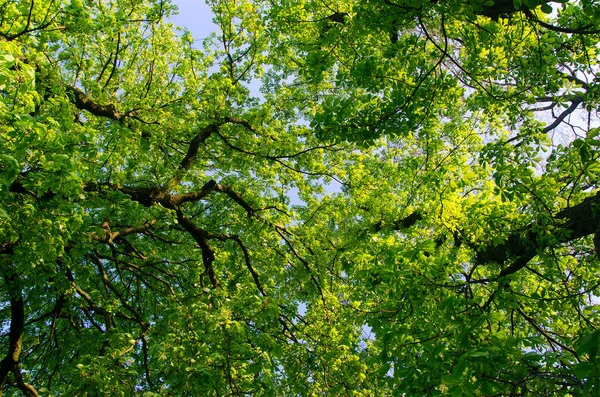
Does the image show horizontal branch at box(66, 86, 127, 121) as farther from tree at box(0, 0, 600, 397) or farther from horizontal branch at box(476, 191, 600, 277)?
horizontal branch at box(476, 191, 600, 277)

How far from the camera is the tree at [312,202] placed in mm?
4016

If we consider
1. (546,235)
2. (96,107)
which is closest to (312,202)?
(96,107)

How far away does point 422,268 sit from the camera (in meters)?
4.46

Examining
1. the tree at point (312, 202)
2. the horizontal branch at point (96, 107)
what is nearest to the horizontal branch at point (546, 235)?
the tree at point (312, 202)

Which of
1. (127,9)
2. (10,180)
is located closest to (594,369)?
(10,180)

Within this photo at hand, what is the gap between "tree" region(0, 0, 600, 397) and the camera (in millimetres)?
4016

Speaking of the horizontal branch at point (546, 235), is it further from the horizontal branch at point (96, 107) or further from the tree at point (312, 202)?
the horizontal branch at point (96, 107)

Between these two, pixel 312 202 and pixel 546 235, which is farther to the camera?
pixel 312 202

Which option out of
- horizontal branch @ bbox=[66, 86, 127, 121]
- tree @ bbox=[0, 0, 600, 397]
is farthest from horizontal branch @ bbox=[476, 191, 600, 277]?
horizontal branch @ bbox=[66, 86, 127, 121]

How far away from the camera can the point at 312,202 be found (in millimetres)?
9719

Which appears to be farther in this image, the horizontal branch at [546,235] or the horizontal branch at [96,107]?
the horizontal branch at [96,107]

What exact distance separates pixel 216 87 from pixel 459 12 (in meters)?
5.53

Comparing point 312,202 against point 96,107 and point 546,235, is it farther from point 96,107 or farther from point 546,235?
point 546,235

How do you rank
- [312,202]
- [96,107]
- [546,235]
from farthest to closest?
[312,202] < [96,107] < [546,235]
